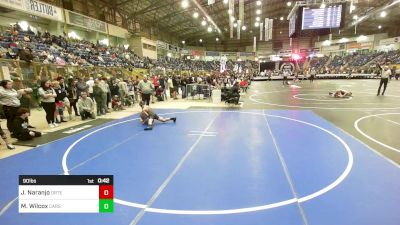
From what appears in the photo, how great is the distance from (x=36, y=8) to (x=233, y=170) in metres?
21.0

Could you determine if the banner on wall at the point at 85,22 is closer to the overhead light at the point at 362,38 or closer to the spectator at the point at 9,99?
the spectator at the point at 9,99

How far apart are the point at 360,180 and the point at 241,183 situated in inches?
78.2

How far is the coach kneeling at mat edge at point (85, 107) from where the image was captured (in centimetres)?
972

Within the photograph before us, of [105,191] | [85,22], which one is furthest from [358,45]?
[105,191]

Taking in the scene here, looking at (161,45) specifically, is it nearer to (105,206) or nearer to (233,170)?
(233,170)

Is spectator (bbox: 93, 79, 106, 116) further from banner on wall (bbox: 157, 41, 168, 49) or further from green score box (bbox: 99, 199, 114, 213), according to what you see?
banner on wall (bbox: 157, 41, 168, 49)

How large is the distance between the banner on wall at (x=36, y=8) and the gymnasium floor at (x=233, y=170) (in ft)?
48.0

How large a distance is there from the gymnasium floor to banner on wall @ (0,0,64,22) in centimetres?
1462

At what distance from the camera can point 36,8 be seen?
736 inches

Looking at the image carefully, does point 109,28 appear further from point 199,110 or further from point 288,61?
point 288,61

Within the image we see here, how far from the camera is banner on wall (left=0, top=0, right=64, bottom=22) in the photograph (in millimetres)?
16647

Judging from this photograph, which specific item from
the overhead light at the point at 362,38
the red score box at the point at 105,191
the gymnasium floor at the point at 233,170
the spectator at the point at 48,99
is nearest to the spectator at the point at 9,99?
the spectator at the point at 48,99

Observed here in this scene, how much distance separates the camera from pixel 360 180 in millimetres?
4160
